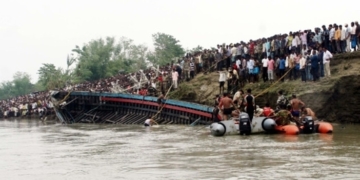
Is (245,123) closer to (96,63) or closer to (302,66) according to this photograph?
(302,66)

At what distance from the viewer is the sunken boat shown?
2394 cm

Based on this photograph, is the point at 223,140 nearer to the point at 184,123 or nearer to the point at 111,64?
the point at 184,123

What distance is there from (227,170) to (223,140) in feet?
18.2

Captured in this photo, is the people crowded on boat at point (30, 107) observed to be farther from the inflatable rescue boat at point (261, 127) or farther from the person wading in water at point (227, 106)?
the inflatable rescue boat at point (261, 127)

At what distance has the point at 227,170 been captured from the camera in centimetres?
928

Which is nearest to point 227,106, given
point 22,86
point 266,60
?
point 266,60

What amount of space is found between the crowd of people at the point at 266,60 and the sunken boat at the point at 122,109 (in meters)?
1.03

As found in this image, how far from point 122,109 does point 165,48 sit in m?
41.6

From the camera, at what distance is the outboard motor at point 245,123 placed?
1567 cm

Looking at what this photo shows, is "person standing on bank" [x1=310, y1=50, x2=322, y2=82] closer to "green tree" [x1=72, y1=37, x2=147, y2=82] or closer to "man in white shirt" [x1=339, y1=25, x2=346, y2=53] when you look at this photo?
"man in white shirt" [x1=339, y1=25, x2=346, y2=53]

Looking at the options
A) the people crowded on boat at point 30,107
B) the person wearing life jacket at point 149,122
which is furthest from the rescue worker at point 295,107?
the people crowded on boat at point 30,107

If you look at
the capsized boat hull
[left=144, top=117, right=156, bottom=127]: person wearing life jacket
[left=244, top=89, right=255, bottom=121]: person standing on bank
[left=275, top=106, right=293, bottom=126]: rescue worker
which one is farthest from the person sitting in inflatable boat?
[left=144, top=117, right=156, bottom=127]: person wearing life jacket

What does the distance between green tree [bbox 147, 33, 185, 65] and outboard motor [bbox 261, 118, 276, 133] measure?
48328 millimetres

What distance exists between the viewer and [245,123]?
15.6 m
